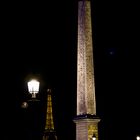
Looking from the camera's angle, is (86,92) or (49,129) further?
(86,92)

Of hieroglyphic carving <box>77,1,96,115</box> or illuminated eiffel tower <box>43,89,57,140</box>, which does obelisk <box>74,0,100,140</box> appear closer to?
hieroglyphic carving <box>77,1,96,115</box>

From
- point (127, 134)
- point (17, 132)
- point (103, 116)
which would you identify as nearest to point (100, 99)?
point (103, 116)

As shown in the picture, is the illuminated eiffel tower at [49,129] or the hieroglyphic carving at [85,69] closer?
the illuminated eiffel tower at [49,129]

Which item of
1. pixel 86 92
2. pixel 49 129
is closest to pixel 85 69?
pixel 86 92

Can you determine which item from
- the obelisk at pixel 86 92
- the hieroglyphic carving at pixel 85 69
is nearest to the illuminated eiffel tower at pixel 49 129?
the obelisk at pixel 86 92

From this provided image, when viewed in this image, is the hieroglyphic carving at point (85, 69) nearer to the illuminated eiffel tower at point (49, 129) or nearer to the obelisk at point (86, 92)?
the obelisk at point (86, 92)

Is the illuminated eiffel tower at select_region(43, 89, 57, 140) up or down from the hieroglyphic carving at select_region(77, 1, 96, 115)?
down

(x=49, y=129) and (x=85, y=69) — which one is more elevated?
(x=85, y=69)

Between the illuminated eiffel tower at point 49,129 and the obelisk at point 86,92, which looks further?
the obelisk at point 86,92

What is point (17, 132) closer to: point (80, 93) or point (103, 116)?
point (80, 93)

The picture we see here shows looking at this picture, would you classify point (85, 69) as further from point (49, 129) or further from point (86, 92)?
point (49, 129)

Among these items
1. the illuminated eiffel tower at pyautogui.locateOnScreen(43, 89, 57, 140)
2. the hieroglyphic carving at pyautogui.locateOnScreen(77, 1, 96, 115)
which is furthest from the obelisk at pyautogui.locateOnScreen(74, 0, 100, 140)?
the illuminated eiffel tower at pyautogui.locateOnScreen(43, 89, 57, 140)

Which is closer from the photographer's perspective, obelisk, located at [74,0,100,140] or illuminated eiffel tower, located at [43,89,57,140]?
illuminated eiffel tower, located at [43,89,57,140]

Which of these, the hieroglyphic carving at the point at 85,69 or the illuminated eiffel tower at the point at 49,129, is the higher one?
the hieroglyphic carving at the point at 85,69
